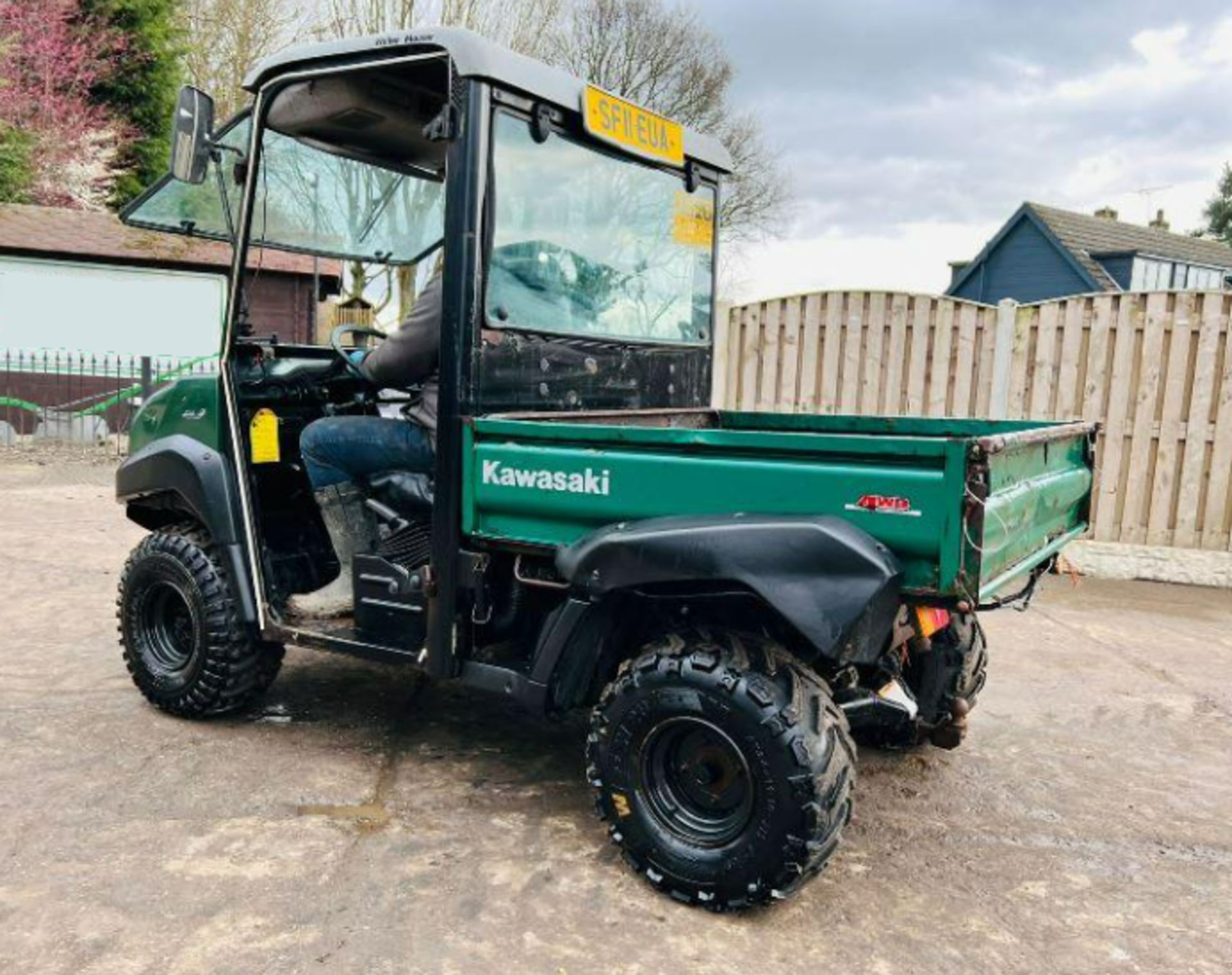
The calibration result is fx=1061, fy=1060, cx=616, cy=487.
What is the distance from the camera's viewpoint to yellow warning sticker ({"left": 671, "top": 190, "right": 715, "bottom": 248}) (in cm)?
421

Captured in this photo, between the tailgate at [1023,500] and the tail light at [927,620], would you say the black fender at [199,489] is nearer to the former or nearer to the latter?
the tail light at [927,620]

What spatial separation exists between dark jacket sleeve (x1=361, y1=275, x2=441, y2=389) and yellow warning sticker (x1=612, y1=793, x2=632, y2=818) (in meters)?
1.49

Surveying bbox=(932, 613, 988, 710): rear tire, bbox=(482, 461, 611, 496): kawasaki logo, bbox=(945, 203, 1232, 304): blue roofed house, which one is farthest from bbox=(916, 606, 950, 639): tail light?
bbox=(945, 203, 1232, 304): blue roofed house

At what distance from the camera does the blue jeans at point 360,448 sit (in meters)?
3.73

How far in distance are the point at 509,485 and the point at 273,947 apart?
1401 millimetres

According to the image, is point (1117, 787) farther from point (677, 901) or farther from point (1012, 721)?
point (677, 901)

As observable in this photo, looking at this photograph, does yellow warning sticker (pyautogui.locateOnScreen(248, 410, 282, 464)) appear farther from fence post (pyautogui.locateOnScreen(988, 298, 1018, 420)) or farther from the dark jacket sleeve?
fence post (pyautogui.locateOnScreen(988, 298, 1018, 420))

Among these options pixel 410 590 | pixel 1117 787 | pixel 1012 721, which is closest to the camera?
pixel 410 590

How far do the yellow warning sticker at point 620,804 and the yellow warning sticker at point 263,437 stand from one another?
75.3 inches

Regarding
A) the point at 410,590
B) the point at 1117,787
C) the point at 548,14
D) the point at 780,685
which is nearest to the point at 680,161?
the point at 410,590

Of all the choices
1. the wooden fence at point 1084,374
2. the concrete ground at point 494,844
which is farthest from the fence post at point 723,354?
the concrete ground at point 494,844

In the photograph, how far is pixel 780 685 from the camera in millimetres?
2805

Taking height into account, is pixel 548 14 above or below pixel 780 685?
above

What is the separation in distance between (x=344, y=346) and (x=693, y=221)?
1.54 metres
